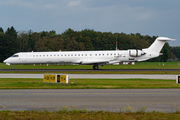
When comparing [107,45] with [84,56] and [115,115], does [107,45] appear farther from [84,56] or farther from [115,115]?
[115,115]

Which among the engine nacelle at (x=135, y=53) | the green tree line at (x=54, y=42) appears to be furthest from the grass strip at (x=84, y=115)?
the green tree line at (x=54, y=42)

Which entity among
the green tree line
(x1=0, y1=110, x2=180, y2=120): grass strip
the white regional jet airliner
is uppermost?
the green tree line

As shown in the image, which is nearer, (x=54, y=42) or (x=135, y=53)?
(x=135, y=53)

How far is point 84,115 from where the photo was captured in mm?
8539

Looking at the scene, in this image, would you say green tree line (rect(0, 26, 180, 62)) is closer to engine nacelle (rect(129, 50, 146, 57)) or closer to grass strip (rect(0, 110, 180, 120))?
engine nacelle (rect(129, 50, 146, 57))

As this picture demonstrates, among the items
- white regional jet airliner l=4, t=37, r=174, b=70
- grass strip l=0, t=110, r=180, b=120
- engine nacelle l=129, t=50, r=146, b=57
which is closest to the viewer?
grass strip l=0, t=110, r=180, b=120

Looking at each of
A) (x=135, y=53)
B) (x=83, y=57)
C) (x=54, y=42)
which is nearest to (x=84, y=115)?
(x=83, y=57)

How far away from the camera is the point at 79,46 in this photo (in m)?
107

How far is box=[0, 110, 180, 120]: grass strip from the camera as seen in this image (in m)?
8.17

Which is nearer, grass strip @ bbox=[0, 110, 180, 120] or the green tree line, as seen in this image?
grass strip @ bbox=[0, 110, 180, 120]

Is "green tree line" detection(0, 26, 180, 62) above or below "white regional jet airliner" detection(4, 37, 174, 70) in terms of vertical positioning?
above

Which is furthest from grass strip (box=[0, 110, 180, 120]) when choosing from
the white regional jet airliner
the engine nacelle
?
the engine nacelle

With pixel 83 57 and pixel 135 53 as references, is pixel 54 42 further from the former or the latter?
pixel 135 53

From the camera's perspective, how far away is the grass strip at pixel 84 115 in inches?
322
